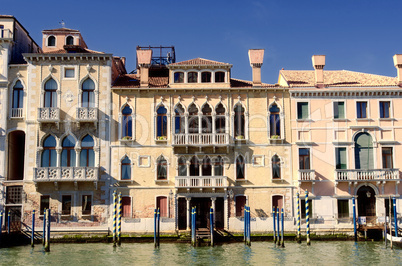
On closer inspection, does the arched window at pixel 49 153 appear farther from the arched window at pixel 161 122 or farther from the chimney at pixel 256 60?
the chimney at pixel 256 60

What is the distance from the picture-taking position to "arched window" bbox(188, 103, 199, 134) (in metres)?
28.2

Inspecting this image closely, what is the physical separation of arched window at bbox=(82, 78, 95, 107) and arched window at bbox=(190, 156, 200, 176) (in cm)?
643

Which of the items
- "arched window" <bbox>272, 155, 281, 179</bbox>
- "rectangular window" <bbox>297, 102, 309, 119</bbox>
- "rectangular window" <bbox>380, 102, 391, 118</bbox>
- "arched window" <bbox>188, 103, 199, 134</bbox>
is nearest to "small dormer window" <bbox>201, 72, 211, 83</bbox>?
"arched window" <bbox>188, 103, 199, 134</bbox>

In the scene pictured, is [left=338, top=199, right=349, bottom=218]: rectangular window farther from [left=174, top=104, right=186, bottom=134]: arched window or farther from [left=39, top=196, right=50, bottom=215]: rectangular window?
[left=39, top=196, right=50, bottom=215]: rectangular window

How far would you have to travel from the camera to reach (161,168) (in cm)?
2786

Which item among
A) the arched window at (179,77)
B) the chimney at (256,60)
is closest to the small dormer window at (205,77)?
the arched window at (179,77)

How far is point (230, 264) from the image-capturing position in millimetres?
20688

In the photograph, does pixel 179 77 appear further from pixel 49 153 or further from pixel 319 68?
pixel 49 153

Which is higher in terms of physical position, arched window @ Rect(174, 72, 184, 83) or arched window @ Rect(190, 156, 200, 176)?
arched window @ Rect(174, 72, 184, 83)

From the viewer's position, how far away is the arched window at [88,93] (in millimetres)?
27984

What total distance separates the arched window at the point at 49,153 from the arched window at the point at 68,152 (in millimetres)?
489

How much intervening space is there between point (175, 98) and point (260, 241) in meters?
9.18

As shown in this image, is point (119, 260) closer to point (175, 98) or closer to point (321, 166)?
point (175, 98)

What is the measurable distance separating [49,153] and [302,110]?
14420 mm
